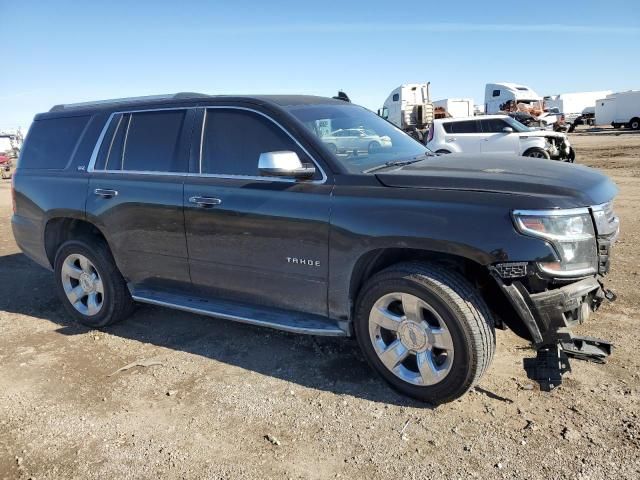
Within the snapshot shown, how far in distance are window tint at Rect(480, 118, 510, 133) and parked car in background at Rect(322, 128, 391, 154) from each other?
12.3 m

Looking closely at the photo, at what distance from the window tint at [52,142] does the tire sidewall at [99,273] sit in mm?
787

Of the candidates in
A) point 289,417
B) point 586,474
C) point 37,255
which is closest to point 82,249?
point 37,255

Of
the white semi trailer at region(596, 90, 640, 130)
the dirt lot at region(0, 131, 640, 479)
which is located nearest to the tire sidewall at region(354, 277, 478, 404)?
the dirt lot at region(0, 131, 640, 479)

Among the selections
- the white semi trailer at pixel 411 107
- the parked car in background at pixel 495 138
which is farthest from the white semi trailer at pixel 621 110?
the parked car in background at pixel 495 138

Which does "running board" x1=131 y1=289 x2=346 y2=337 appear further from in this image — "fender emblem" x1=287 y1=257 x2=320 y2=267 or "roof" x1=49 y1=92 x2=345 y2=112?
"roof" x1=49 y1=92 x2=345 y2=112

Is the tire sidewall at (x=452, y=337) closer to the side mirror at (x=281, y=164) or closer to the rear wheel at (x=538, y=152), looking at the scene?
the side mirror at (x=281, y=164)

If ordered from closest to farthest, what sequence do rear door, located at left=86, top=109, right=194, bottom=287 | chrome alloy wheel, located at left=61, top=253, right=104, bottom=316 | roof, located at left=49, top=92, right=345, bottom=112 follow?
roof, located at left=49, top=92, right=345, bottom=112
rear door, located at left=86, top=109, right=194, bottom=287
chrome alloy wheel, located at left=61, top=253, right=104, bottom=316

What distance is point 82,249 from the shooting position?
475cm

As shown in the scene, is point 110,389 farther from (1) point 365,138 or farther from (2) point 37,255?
(1) point 365,138

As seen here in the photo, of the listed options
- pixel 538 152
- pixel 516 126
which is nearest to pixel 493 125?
pixel 516 126

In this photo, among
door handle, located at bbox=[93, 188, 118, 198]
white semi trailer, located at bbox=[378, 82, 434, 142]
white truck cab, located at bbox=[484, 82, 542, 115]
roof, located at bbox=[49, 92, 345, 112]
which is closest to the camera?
roof, located at bbox=[49, 92, 345, 112]

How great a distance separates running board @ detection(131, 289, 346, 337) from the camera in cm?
354

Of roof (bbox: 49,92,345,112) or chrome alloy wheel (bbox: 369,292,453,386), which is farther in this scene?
roof (bbox: 49,92,345,112)

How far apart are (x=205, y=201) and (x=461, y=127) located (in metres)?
13.3
